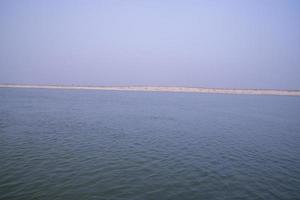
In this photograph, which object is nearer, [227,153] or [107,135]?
[227,153]

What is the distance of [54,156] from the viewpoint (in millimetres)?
18344

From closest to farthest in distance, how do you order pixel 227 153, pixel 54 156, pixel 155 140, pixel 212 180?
pixel 212 180
pixel 54 156
pixel 227 153
pixel 155 140

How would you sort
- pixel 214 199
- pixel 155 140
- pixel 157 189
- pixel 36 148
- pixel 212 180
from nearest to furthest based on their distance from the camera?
1. pixel 214 199
2. pixel 157 189
3. pixel 212 180
4. pixel 36 148
5. pixel 155 140

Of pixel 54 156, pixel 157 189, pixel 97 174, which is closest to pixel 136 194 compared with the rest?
Answer: pixel 157 189

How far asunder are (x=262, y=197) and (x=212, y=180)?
2.95 metres

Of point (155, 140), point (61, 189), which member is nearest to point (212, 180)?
point (61, 189)

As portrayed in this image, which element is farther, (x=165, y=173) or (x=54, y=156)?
(x=54, y=156)

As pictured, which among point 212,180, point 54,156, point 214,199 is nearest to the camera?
point 214,199

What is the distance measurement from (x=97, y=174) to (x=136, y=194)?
3.49 meters

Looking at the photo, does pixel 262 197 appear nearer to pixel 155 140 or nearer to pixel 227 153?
pixel 227 153

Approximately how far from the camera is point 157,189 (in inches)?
541

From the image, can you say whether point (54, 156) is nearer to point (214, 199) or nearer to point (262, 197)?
point (214, 199)

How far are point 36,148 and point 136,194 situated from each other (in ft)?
36.3

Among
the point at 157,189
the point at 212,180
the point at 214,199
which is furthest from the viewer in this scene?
the point at 212,180
